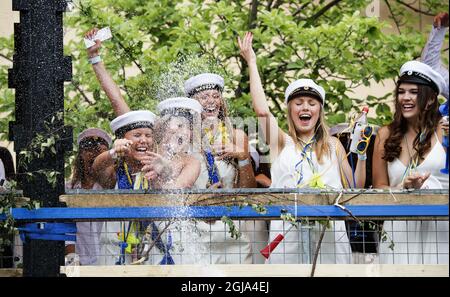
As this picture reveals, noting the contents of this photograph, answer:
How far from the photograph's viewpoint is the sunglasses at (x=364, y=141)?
7.61 metres

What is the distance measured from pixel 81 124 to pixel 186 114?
1.46 m

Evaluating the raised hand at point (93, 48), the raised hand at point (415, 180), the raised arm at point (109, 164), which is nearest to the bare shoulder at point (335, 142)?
the raised hand at point (415, 180)

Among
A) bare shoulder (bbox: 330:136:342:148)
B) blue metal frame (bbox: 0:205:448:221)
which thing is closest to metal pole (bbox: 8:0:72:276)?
blue metal frame (bbox: 0:205:448:221)

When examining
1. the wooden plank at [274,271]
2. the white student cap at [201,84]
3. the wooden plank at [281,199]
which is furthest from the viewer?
the white student cap at [201,84]

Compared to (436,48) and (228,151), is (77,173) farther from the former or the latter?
(436,48)

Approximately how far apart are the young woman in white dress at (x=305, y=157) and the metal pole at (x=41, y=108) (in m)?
1.18

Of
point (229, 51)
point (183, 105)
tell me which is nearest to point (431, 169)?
point (183, 105)

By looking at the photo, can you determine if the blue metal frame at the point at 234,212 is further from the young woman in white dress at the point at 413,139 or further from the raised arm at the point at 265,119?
the raised arm at the point at 265,119

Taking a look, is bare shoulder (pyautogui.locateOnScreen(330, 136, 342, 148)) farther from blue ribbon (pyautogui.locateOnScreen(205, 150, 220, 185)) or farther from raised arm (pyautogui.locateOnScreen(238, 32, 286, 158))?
blue ribbon (pyautogui.locateOnScreen(205, 150, 220, 185))

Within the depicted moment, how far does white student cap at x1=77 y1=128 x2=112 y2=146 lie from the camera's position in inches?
328

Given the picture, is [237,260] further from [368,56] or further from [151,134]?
[368,56]
